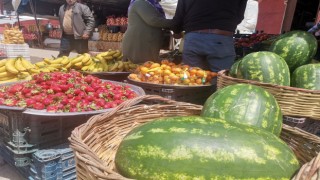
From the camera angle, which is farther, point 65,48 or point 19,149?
point 65,48

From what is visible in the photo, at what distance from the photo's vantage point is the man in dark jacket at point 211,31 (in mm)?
3119

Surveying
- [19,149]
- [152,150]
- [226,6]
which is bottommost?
[19,149]

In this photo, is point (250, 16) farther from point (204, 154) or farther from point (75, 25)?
point (204, 154)

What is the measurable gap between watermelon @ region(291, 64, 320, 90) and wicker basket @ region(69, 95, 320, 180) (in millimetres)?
792

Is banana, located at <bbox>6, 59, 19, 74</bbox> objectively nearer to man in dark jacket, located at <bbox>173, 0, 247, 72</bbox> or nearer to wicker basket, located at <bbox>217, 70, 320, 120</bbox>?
man in dark jacket, located at <bbox>173, 0, 247, 72</bbox>

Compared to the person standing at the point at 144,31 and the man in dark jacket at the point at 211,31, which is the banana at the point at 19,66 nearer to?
the person standing at the point at 144,31

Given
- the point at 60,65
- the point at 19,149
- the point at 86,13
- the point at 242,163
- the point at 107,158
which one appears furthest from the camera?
the point at 86,13

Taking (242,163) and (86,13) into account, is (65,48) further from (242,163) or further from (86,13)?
(242,163)

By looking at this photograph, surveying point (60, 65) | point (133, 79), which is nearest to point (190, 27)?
point (133, 79)

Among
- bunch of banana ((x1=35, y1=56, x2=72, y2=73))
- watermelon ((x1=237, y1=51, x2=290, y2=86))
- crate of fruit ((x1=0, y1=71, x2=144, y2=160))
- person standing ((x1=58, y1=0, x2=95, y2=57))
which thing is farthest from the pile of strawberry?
person standing ((x1=58, y1=0, x2=95, y2=57))

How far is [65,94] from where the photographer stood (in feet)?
7.59

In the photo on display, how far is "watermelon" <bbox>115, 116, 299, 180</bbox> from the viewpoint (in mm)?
909

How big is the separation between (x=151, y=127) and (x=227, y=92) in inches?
21.4

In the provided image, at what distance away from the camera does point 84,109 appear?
81.6 inches
